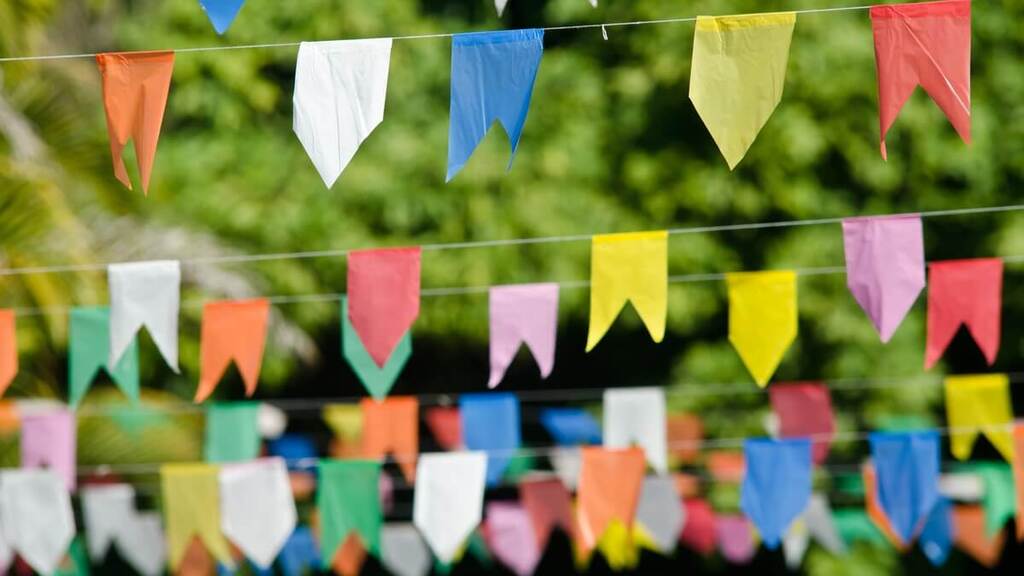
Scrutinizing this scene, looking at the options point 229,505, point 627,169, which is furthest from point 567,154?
point 229,505

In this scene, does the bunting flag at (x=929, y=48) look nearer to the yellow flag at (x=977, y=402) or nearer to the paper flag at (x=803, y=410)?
the yellow flag at (x=977, y=402)

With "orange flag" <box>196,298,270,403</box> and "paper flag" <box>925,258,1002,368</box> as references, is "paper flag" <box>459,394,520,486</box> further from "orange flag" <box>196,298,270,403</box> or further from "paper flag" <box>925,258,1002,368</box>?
"paper flag" <box>925,258,1002,368</box>

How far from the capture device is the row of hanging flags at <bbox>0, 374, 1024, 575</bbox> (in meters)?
5.04

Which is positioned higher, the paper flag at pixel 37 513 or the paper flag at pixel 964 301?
the paper flag at pixel 964 301

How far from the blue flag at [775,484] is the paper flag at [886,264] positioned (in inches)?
33.7

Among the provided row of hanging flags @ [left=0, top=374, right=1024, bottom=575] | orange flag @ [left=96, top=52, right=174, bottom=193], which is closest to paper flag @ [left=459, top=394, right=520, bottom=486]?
row of hanging flags @ [left=0, top=374, right=1024, bottom=575]

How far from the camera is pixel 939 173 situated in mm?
6844

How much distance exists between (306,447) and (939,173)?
3.23m

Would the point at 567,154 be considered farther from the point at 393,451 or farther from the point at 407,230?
the point at 393,451

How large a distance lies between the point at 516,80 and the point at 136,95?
1041 mm

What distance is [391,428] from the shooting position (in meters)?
5.66

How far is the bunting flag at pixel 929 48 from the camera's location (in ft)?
12.2

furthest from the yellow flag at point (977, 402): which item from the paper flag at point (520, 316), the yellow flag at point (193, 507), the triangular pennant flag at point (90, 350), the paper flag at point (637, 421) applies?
the triangular pennant flag at point (90, 350)

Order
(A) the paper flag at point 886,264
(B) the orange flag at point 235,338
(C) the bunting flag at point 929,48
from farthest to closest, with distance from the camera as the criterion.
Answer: (B) the orange flag at point 235,338 → (A) the paper flag at point 886,264 → (C) the bunting flag at point 929,48
